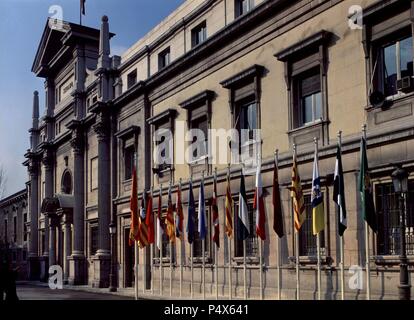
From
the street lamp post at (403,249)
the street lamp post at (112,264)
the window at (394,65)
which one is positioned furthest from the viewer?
the street lamp post at (112,264)

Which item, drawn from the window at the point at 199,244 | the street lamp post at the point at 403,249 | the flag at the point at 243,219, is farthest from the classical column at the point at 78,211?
the street lamp post at the point at 403,249

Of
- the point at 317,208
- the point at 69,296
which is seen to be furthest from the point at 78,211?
the point at 317,208

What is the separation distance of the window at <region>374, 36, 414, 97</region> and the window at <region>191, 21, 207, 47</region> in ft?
37.5

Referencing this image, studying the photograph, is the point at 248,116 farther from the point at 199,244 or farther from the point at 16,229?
the point at 16,229

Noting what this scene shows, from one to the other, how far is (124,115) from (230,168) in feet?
40.7

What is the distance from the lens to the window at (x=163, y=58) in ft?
101

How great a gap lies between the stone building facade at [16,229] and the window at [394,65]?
47.8 metres

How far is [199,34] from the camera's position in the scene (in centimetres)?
2816

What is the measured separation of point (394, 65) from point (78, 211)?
91.4 ft

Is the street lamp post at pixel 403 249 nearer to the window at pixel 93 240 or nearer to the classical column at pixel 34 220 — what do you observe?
the window at pixel 93 240

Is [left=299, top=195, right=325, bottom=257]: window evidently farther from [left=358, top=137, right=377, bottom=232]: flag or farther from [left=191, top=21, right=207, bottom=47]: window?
[left=191, top=21, right=207, bottom=47]: window

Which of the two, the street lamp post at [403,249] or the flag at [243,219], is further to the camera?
the flag at [243,219]
